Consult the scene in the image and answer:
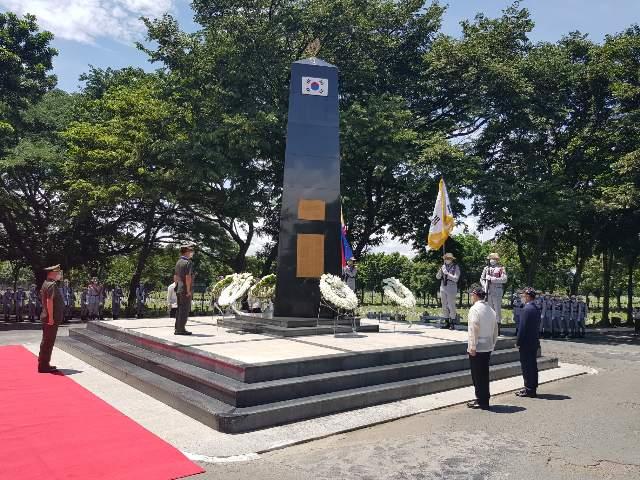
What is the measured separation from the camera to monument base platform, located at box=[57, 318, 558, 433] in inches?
264

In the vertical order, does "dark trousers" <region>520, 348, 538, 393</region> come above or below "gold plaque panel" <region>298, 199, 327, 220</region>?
below

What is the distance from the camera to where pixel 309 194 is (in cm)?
1182

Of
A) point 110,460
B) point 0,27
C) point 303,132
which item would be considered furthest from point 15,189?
point 110,460

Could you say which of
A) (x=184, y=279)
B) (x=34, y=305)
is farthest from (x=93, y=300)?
(x=184, y=279)

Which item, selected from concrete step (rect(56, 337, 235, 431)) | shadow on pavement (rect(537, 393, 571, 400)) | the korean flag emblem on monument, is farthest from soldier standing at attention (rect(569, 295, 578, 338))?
concrete step (rect(56, 337, 235, 431))

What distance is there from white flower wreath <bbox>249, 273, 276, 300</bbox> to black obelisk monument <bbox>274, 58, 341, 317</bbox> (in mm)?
1258

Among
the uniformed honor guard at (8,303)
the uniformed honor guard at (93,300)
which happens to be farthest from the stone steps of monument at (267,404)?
the uniformed honor guard at (8,303)

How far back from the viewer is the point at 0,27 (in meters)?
25.2

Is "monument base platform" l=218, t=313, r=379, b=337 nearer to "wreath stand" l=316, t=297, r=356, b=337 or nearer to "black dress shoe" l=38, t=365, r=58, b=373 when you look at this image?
"wreath stand" l=316, t=297, r=356, b=337

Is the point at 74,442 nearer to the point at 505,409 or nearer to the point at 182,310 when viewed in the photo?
the point at 182,310

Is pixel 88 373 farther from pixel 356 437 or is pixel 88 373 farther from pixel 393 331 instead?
pixel 393 331

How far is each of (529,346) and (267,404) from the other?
4332mm

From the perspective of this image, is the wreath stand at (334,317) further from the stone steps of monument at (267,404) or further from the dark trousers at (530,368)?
the dark trousers at (530,368)

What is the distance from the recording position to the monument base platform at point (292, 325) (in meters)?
10.7
